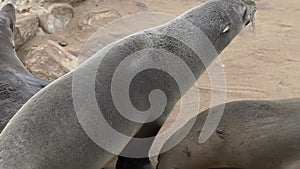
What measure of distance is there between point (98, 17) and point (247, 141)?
3.39 m

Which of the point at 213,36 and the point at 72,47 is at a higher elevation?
the point at 213,36

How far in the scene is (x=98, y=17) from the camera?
20.0 feet

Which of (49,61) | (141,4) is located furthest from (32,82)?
(141,4)

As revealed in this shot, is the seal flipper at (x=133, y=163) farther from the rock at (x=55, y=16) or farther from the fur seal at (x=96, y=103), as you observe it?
the rock at (x=55, y=16)

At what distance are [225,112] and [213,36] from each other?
23.5 inches

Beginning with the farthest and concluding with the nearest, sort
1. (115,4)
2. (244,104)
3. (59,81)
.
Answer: (115,4), (244,104), (59,81)

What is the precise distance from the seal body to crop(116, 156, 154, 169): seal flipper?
4.6 inches

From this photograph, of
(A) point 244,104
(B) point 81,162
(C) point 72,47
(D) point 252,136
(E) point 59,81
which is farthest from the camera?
(C) point 72,47

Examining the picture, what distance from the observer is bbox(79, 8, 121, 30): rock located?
19.5 feet

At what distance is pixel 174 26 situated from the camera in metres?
3.41

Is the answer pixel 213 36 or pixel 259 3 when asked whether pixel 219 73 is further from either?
pixel 259 3

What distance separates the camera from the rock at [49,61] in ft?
15.3

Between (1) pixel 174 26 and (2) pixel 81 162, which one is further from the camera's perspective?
(1) pixel 174 26

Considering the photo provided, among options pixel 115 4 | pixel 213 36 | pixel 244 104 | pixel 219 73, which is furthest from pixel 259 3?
pixel 244 104
